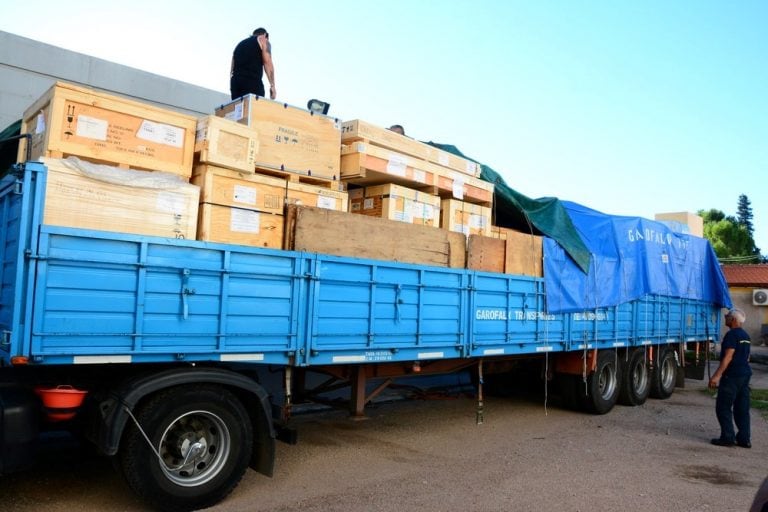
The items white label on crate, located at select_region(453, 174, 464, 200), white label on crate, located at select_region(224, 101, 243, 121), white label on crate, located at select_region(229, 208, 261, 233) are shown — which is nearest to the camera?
white label on crate, located at select_region(229, 208, 261, 233)

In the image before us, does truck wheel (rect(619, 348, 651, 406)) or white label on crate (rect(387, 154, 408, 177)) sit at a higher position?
white label on crate (rect(387, 154, 408, 177))

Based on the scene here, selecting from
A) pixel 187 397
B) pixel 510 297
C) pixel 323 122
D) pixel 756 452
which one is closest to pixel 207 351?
pixel 187 397

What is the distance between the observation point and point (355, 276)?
234 inches

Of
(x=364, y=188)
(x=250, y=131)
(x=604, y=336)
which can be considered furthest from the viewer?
(x=604, y=336)

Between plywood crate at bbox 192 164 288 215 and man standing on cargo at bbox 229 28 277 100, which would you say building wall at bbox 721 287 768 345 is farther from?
plywood crate at bbox 192 164 288 215

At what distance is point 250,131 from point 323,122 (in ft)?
3.31

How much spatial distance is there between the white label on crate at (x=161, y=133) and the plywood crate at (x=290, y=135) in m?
0.71

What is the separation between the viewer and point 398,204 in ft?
22.4

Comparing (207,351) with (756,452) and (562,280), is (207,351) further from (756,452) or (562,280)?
(756,452)

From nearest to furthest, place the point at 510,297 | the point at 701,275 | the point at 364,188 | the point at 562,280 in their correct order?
1. the point at 364,188
2. the point at 510,297
3. the point at 562,280
4. the point at 701,275

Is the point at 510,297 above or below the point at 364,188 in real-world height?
below

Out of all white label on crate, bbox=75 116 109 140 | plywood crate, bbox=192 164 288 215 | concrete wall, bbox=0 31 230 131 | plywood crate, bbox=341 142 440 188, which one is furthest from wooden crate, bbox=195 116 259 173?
concrete wall, bbox=0 31 230 131

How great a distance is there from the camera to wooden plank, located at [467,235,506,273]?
733 centimetres

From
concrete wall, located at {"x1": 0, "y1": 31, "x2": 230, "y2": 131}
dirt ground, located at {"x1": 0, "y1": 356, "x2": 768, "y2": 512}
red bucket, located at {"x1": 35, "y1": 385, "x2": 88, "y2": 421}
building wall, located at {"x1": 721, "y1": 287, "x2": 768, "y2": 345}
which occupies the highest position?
concrete wall, located at {"x1": 0, "y1": 31, "x2": 230, "y2": 131}
